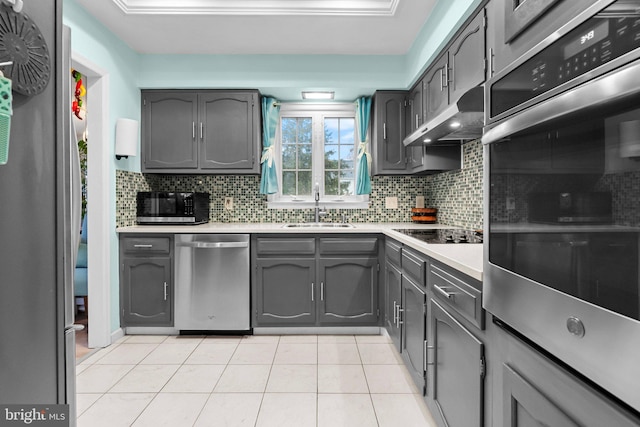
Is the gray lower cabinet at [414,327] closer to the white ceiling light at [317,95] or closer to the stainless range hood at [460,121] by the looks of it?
the stainless range hood at [460,121]

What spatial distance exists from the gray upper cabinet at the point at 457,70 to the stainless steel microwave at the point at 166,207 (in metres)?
2.09

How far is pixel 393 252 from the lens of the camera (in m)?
2.41

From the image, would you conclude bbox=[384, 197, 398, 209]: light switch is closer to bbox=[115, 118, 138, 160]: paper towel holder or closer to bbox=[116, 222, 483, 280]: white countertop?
bbox=[116, 222, 483, 280]: white countertop

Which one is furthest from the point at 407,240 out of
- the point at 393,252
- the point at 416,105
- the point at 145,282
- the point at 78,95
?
the point at 78,95

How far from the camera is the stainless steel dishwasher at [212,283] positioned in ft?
9.11

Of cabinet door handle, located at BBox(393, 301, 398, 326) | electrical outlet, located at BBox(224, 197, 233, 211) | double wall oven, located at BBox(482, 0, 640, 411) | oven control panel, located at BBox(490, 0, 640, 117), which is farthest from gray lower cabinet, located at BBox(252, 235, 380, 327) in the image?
oven control panel, located at BBox(490, 0, 640, 117)

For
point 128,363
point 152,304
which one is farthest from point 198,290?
point 128,363

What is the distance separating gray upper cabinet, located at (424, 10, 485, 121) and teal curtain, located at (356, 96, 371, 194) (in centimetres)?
76

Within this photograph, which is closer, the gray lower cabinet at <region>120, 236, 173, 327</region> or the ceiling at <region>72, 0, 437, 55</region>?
the ceiling at <region>72, 0, 437, 55</region>

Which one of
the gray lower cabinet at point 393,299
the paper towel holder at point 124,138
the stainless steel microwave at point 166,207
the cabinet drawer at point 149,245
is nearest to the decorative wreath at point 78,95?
the paper towel holder at point 124,138

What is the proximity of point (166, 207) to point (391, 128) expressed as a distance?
2093 mm

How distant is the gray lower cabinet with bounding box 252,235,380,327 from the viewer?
2809mm

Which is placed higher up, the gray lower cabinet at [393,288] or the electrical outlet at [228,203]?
the electrical outlet at [228,203]

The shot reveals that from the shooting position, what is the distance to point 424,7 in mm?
2359
